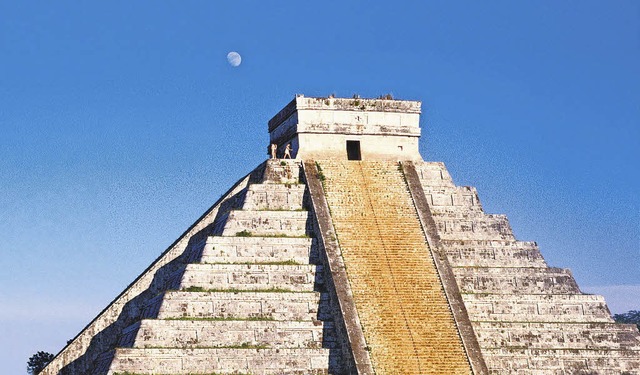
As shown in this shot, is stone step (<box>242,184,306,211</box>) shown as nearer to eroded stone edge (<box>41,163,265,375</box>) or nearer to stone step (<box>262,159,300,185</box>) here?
stone step (<box>262,159,300,185</box>)

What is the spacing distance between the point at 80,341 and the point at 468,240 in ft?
44.7

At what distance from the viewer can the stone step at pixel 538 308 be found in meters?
35.0

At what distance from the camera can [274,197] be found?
120ft

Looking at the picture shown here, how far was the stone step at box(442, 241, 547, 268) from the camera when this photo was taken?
3631 cm

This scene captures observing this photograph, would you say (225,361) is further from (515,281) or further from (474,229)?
(474,229)

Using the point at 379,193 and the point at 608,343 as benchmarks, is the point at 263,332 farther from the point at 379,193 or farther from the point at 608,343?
the point at 608,343

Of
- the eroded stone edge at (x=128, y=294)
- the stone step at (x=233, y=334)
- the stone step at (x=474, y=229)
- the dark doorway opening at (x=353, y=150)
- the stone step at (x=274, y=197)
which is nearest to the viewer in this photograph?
the stone step at (x=233, y=334)

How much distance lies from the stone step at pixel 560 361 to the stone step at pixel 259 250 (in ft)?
20.5

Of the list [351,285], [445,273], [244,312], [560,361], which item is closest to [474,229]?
[445,273]

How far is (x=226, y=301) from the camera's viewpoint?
109 ft

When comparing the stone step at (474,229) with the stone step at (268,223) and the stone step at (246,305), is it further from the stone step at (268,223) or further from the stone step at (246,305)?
the stone step at (246,305)

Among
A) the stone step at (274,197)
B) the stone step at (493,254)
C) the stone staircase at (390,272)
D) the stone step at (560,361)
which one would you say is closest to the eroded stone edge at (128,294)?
the stone step at (274,197)

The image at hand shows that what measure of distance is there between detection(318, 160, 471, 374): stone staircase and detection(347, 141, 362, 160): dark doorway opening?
87 centimetres

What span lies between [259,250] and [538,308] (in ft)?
29.5
